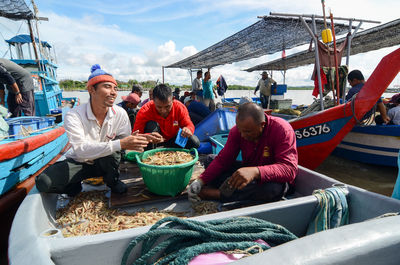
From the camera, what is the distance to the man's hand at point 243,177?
1732 millimetres

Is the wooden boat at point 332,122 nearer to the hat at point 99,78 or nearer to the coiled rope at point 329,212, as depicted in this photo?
the hat at point 99,78

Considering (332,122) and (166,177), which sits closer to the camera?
(166,177)

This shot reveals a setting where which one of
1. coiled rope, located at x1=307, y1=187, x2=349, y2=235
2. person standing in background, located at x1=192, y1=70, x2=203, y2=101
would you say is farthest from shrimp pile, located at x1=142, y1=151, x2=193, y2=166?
person standing in background, located at x1=192, y1=70, x2=203, y2=101

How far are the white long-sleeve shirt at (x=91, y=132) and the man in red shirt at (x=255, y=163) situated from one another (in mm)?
947

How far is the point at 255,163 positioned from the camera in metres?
2.20

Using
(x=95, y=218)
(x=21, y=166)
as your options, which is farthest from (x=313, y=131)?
(x=21, y=166)

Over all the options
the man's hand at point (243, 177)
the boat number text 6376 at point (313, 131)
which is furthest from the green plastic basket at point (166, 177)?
the boat number text 6376 at point (313, 131)

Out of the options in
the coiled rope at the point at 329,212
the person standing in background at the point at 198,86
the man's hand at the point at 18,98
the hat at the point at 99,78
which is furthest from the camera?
the person standing in background at the point at 198,86

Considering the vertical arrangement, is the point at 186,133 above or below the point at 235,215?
above

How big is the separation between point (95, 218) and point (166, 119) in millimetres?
1681

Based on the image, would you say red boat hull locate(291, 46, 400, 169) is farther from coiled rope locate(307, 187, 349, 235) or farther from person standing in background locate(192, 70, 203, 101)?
person standing in background locate(192, 70, 203, 101)

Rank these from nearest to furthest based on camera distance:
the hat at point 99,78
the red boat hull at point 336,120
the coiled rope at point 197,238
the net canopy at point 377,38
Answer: the coiled rope at point 197,238, the hat at point 99,78, the red boat hull at point 336,120, the net canopy at point 377,38

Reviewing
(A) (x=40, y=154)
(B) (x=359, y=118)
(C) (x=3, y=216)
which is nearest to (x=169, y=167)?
(C) (x=3, y=216)

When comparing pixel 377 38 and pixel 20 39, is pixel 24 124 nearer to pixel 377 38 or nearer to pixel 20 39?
pixel 377 38
